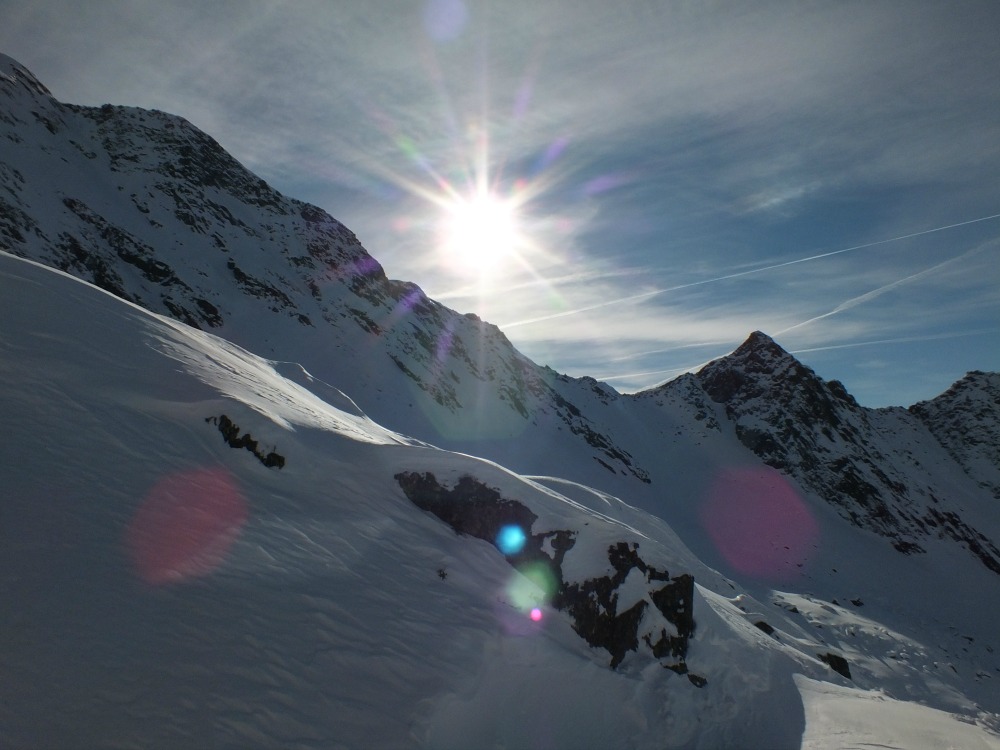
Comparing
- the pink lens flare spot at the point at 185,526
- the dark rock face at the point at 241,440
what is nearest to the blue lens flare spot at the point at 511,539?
the dark rock face at the point at 241,440

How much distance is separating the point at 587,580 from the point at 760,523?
4695 cm

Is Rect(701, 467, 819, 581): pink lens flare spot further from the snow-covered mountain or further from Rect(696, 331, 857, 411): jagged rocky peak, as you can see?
Rect(696, 331, 857, 411): jagged rocky peak

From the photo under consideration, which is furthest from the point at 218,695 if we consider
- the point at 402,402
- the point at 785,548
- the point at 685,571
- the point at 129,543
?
the point at 785,548

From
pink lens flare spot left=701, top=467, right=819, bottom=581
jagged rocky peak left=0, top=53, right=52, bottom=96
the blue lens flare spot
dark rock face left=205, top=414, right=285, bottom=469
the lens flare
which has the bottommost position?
the lens flare

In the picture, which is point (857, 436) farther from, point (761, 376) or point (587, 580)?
point (587, 580)

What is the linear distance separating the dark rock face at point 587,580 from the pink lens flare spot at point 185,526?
4673mm

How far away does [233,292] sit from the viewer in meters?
45.8

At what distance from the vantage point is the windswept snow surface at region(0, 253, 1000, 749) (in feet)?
17.0

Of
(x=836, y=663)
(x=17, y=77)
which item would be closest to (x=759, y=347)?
(x=836, y=663)

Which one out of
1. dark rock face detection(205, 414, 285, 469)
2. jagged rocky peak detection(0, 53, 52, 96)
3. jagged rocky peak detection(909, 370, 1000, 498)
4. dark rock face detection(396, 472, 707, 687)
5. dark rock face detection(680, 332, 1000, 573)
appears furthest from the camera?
jagged rocky peak detection(909, 370, 1000, 498)

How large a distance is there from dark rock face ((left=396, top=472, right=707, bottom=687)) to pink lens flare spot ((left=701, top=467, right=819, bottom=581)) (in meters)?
34.1

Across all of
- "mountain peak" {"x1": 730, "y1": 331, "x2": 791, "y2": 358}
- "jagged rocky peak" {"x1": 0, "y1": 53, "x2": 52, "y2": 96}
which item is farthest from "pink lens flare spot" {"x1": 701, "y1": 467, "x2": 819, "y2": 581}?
"jagged rocky peak" {"x1": 0, "y1": 53, "x2": 52, "y2": 96}

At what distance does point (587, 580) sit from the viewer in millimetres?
10945

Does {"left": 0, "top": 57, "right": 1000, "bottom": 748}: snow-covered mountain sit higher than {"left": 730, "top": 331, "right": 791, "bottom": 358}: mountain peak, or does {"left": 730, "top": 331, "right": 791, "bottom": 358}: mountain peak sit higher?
{"left": 730, "top": 331, "right": 791, "bottom": 358}: mountain peak
